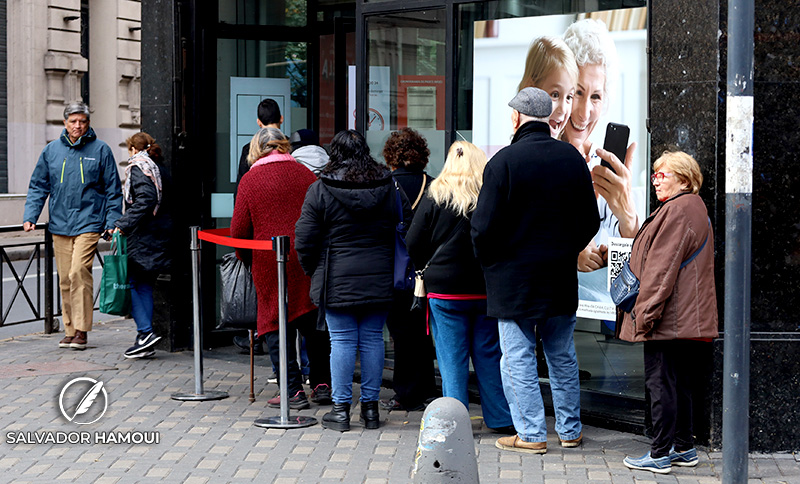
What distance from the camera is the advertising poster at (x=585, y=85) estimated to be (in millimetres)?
6523

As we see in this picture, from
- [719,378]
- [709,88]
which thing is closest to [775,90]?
[709,88]

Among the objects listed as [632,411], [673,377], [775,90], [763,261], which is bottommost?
[632,411]

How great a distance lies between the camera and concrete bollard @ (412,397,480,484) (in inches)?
161

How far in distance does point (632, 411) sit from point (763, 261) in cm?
131

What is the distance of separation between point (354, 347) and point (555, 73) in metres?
2.22

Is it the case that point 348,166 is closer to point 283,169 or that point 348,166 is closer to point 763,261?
point 283,169

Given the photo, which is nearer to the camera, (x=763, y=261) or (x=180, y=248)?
(x=763, y=261)

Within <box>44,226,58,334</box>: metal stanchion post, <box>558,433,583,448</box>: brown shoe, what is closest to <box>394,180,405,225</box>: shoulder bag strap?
<box>558,433,583,448</box>: brown shoe

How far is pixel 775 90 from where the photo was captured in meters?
5.85

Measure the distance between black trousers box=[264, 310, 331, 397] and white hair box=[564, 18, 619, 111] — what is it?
7.84ft

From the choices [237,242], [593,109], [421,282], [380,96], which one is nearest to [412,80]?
[380,96]

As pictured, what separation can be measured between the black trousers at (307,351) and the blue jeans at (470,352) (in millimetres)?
1005

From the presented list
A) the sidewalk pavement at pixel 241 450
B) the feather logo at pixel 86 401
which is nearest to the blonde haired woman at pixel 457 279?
the sidewalk pavement at pixel 241 450

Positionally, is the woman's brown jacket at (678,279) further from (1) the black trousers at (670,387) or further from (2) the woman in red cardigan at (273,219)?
(2) the woman in red cardigan at (273,219)
